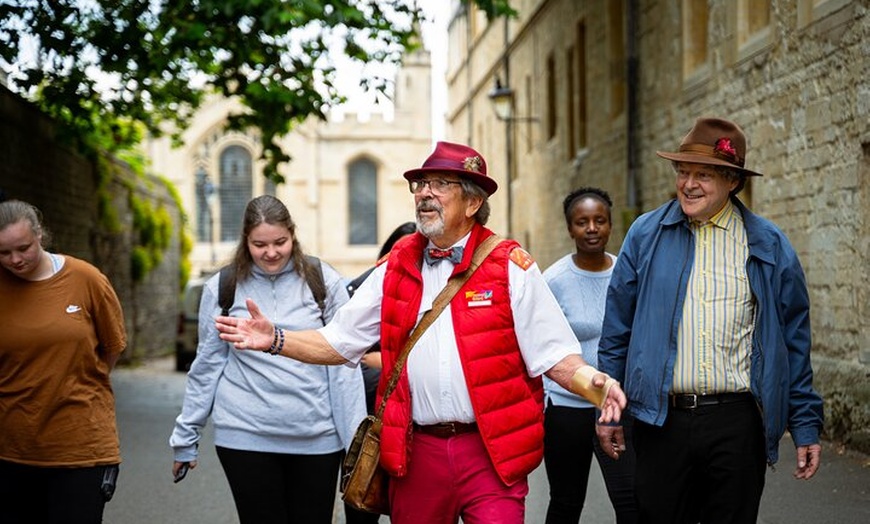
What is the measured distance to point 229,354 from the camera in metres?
5.18

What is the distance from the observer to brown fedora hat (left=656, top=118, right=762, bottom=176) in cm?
456

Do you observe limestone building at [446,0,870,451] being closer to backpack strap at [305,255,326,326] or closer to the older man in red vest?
backpack strap at [305,255,326,326]

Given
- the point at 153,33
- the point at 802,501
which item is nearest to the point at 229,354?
the point at 802,501

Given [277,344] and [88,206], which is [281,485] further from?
[88,206]

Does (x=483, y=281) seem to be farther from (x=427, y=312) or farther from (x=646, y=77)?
(x=646, y=77)

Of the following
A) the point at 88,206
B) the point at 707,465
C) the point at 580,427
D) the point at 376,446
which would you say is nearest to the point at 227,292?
the point at 376,446

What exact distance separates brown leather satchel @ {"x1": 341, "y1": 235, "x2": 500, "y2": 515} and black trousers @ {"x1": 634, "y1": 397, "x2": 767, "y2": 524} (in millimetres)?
942

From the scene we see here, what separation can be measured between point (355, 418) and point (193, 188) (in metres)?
55.5

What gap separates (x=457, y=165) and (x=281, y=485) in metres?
1.69

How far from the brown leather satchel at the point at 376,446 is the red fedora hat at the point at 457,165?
0.22 meters

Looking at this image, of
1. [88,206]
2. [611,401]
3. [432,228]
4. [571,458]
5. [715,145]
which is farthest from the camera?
[88,206]

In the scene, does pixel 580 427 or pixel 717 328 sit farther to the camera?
pixel 580 427

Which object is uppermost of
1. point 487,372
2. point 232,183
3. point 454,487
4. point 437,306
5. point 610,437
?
point 232,183

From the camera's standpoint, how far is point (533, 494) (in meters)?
8.62
